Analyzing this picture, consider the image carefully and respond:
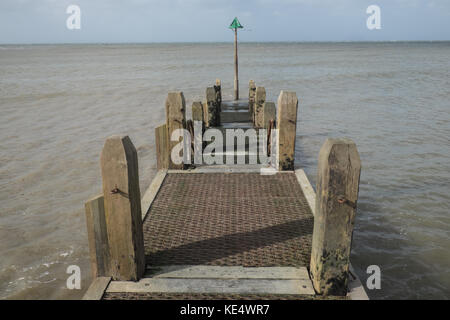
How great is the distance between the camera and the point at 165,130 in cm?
686

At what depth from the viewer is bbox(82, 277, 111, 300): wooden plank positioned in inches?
142

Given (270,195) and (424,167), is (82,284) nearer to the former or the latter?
(270,195)

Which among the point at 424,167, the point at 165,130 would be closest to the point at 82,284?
the point at 165,130

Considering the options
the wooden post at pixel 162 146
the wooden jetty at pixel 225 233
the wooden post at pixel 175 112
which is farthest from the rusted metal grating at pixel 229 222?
the wooden post at pixel 175 112

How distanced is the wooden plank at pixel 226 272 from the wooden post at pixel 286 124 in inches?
126

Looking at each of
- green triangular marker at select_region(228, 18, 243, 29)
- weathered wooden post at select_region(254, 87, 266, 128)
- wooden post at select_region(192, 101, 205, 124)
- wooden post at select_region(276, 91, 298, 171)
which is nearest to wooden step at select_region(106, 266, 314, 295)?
wooden post at select_region(276, 91, 298, 171)

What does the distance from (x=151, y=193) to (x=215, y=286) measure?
2.77 metres

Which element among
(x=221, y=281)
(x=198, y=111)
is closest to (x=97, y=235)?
(x=221, y=281)

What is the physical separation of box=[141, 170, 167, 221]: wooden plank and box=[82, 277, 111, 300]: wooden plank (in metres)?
1.54

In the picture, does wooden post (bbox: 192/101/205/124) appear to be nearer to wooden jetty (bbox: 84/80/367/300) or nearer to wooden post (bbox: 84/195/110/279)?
wooden jetty (bbox: 84/80/367/300)

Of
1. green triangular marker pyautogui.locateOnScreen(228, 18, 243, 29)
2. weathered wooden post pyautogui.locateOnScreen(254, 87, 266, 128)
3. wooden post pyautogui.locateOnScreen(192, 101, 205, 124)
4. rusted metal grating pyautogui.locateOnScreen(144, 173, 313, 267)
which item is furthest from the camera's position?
green triangular marker pyautogui.locateOnScreen(228, 18, 243, 29)

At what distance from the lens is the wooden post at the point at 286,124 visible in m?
6.56
